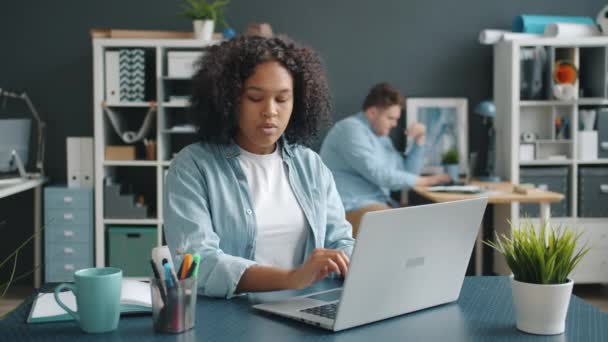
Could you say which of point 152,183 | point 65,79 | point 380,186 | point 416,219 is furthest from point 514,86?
point 416,219

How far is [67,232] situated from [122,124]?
29.7 inches

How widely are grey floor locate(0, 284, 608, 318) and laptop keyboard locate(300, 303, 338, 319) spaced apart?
3.14 m

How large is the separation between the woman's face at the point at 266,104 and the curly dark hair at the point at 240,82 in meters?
0.02

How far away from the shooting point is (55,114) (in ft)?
15.5

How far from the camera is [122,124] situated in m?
4.62

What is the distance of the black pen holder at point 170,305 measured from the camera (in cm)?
131

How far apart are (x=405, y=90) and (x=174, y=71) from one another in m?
1.52

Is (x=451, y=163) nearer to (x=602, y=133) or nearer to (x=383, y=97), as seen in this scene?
(x=383, y=97)

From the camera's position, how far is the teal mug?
1.31 metres

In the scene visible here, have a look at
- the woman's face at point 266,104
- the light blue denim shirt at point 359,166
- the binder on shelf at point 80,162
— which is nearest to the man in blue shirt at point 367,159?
the light blue denim shirt at point 359,166

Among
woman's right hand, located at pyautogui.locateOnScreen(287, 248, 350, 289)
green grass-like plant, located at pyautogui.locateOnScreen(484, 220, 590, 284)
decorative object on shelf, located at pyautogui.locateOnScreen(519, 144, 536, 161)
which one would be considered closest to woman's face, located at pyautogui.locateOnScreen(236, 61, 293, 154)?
woman's right hand, located at pyautogui.locateOnScreen(287, 248, 350, 289)

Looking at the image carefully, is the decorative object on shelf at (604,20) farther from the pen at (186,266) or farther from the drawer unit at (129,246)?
the pen at (186,266)

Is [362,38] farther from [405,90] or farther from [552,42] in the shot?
[552,42]

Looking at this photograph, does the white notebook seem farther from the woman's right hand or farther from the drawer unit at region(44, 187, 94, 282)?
the drawer unit at region(44, 187, 94, 282)
